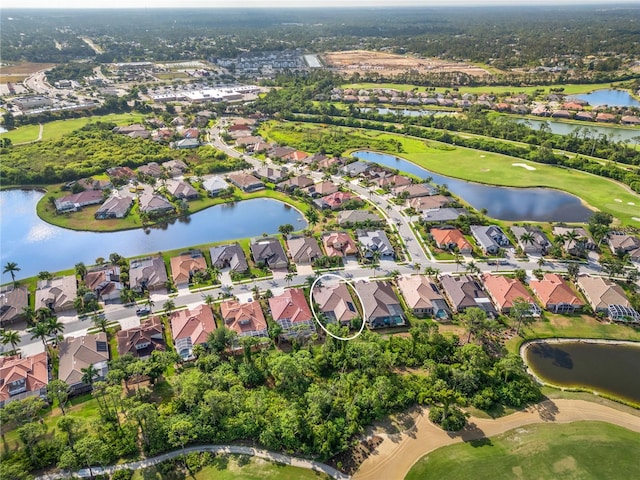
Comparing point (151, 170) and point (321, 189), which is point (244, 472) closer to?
point (321, 189)

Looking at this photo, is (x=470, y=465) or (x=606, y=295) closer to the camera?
(x=470, y=465)

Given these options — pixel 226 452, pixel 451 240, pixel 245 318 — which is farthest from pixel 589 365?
pixel 226 452

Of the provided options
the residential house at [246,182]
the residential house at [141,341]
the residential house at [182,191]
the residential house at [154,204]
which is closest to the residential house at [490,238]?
the residential house at [246,182]

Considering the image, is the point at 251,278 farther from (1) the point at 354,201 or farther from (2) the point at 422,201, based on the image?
(2) the point at 422,201

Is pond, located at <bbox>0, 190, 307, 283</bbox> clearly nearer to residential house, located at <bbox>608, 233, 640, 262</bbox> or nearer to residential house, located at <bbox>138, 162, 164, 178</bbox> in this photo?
residential house, located at <bbox>138, 162, 164, 178</bbox>

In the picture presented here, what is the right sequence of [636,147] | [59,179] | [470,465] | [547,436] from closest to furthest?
[470,465], [547,436], [59,179], [636,147]

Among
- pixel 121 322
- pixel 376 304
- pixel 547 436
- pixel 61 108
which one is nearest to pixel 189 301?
pixel 121 322
